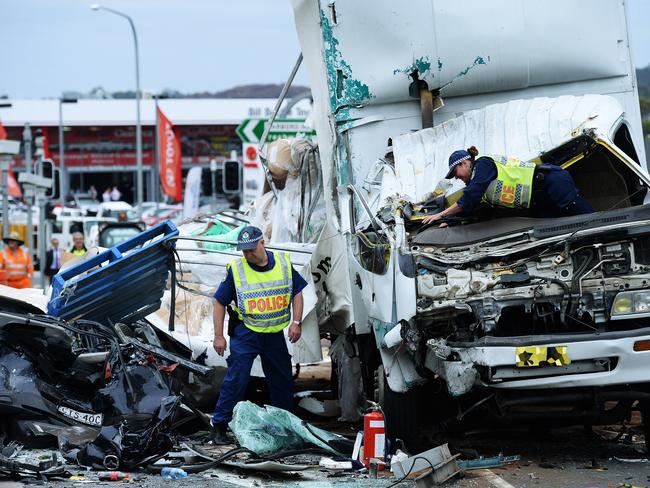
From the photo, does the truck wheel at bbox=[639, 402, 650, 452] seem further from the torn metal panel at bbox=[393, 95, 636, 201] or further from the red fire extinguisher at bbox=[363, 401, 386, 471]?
the torn metal panel at bbox=[393, 95, 636, 201]

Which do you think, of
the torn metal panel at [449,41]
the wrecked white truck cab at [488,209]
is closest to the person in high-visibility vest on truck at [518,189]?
the wrecked white truck cab at [488,209]

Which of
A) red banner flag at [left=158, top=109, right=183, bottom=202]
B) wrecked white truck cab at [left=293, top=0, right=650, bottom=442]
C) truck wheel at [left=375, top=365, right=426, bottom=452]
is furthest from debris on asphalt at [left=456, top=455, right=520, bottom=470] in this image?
red banner flag at [left=158, top=109, right=183, bottom=202]

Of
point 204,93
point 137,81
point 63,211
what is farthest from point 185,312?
point 204,93

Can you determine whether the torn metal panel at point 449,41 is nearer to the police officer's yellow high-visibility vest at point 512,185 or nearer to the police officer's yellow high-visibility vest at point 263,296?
the police officer's yellow high-visibility vest at point 263,296

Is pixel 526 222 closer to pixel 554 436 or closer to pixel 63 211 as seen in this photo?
pixel 554 436

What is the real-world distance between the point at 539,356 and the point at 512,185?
4.30ft

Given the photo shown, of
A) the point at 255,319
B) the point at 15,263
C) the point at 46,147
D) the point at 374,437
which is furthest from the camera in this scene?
the point at 46,147

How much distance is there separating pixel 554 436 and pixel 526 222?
72.6 inches

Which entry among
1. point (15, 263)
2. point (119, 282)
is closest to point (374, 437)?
point (119, 282)

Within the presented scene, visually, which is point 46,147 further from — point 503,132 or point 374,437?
point 374,437

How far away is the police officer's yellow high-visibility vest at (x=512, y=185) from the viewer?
752cm

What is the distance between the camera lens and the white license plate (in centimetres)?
776

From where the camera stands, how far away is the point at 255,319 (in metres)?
8.40

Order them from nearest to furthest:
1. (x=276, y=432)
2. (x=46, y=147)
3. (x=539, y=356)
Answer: (x=539, y=356) → (x=276, y=432) → (x=46, y=147)
